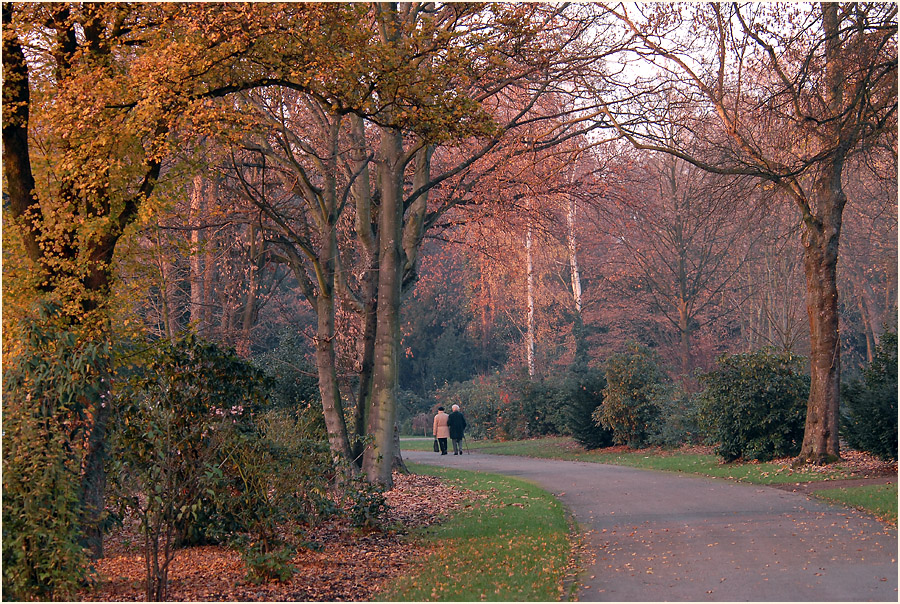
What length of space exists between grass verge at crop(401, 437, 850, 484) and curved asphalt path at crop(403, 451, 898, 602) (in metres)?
1.15

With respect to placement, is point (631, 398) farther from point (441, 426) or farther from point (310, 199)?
point (310, 199)

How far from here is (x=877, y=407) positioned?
48.9ft

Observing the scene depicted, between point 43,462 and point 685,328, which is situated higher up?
point 685,328

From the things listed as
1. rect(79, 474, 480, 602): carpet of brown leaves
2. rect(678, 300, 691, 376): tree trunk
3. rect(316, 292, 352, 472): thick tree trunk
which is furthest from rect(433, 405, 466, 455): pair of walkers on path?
rect(79, 474, 480, 602): carpet of brown leaves

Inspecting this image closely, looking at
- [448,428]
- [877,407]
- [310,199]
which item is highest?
[310,199]

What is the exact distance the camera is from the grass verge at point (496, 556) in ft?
25.1

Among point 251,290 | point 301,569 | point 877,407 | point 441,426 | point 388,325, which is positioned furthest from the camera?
point 441,426

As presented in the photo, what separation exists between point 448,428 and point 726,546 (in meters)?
19.2

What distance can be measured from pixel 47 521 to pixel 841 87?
1408 centimetres

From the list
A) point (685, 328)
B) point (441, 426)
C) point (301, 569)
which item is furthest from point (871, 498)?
point (685, 328)

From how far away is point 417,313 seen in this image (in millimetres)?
51000

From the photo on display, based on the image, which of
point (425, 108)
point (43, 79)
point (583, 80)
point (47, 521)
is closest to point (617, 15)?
point (583, 80)

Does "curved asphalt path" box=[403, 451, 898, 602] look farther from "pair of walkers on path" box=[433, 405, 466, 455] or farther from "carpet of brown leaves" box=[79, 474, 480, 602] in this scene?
"pair of walkers on path" box=[433, 405, 466, 455]

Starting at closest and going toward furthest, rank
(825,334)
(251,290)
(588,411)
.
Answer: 1. (825,334)
2. (251,290)
3. (588,411)
